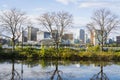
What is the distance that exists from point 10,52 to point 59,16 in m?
16.5

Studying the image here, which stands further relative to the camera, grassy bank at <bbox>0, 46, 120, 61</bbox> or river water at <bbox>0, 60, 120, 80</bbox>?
grassy bank at <bbox>0, 46, 120, 61</bbox>

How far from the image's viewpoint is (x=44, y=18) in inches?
2506

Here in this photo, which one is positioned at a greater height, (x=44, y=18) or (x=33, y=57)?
(x=44, y=18)

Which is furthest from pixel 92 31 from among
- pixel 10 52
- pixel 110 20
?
pixel 10 52

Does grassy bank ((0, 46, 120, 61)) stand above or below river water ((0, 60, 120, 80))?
above

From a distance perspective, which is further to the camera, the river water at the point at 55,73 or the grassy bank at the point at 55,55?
the grassy bank at the point at 55,55

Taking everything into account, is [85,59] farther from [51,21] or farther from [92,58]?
[51,21]

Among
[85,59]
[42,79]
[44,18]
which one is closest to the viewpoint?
[42,79]

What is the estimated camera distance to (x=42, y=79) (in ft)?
83.9

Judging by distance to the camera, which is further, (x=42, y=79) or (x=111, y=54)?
(x=111, y=54)

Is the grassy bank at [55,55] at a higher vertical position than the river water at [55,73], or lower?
higher

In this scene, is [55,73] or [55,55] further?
[55,55]

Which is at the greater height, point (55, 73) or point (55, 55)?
point (55, 55)

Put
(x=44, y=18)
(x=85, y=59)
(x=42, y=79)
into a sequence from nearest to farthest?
(x=42, y=79)
(x=85, y=59)
(x=44, y=18)
